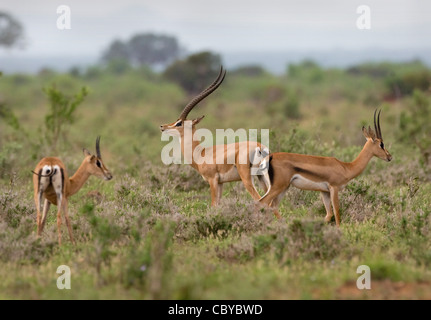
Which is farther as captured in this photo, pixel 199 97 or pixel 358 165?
pixel 199 97

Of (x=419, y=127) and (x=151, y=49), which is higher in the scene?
(x=151, y=49)

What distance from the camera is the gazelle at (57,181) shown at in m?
7.11

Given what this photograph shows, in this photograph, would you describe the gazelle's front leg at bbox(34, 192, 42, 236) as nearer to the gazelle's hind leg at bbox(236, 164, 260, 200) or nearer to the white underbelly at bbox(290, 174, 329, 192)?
the gazelle's hind leg at bbox(236, 164, 260, 200)

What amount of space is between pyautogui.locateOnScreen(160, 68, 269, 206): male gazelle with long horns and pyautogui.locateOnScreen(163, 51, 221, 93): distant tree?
22.3m

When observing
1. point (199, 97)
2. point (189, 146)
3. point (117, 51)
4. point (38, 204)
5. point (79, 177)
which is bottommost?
point (38, 204)

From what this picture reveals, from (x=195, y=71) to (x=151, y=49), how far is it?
39.8 metres

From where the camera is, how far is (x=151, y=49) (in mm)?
72438

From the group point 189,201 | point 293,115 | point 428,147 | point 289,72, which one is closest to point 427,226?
point 189,201

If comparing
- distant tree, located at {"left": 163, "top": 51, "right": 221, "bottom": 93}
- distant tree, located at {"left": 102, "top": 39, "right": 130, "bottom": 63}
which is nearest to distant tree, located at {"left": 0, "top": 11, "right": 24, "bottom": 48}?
distant tree, located at {"left": 163, "top": 51, "right": 221, "bottom": 93}

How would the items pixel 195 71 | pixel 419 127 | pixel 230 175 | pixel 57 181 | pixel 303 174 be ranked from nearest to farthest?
pixel 57 181
pixel 303 174
pixel 230 175
pixel 419 127
pixel 195 71

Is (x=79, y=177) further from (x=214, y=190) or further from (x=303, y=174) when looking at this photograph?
(x=303, y=174)

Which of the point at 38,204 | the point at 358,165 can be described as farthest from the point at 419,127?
the point at 38,204

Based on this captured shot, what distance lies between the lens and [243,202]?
8.16 m

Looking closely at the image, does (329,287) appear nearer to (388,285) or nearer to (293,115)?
(388,285)
